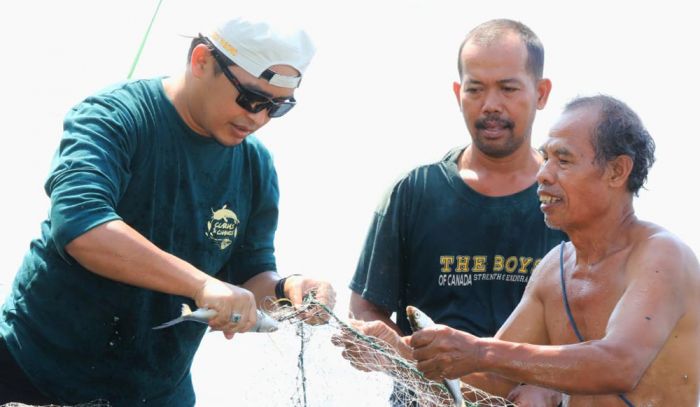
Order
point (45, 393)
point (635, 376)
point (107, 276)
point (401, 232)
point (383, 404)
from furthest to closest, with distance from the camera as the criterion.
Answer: point (401, 232), point (383, 404), point (45, 393), point (107, 276), point (635, 376)

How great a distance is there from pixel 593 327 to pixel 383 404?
1014mm

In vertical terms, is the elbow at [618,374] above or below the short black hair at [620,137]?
below

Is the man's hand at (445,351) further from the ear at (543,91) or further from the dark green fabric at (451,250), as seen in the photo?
the ear at (543,91)

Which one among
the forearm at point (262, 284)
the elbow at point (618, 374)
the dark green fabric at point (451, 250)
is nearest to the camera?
the elbow at point (618, 374)

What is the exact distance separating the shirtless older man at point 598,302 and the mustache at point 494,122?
827 millimetres

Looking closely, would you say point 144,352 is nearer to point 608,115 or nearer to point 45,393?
point 45,393

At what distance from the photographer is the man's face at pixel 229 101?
14.5ft

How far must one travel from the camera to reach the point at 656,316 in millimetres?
3914

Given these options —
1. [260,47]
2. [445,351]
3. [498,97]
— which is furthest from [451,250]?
[260,47]

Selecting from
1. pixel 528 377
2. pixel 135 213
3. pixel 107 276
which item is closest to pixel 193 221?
pixel 135 213

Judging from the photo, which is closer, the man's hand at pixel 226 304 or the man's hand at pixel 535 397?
the man's hand at pixel 226 304

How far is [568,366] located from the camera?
3.84 metres

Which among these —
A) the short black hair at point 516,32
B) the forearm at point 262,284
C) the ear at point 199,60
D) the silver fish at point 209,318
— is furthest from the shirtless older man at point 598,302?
the ear at point 199,60

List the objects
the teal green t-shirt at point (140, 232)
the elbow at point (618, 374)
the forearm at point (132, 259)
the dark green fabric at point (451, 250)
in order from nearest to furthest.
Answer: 1. the elbow at point (618, 374)
2. the forearm at point (132, 259)
3. the teal green t-shirt at point (140, 232)
4. the dark green fabric at point (451, 250)
